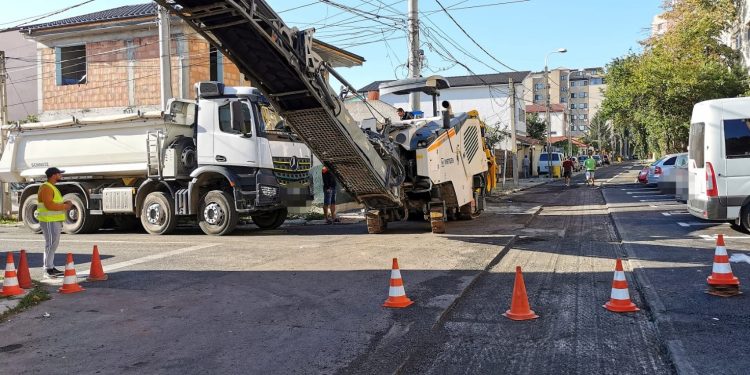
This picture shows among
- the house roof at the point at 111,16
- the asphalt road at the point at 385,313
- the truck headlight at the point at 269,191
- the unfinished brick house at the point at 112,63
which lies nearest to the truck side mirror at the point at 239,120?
A: the truck headlight at the point at 269,191

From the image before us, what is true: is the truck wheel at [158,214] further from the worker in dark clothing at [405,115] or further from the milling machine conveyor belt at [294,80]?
the worker in dark clothing at [405,115]

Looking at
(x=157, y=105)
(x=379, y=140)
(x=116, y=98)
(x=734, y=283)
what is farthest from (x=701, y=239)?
(x=116, y=98)

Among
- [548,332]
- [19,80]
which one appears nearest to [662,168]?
A: [548,332]

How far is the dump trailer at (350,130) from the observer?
8.19 m

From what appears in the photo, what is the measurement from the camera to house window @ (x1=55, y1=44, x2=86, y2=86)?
2416 centimetres

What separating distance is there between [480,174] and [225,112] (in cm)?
635

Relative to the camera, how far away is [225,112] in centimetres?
1234

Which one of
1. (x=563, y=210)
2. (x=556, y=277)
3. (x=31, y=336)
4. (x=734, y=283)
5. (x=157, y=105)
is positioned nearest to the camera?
(x=31, y=336)

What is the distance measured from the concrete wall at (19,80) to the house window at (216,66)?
13.4 m

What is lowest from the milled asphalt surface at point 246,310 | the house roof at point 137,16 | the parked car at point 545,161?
the milled asphalt surface at point 246,310

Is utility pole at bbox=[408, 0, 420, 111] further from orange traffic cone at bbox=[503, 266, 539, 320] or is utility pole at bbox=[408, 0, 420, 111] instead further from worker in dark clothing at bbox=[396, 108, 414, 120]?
orange traffic cone at bbox=[503, 266, 539, 320]

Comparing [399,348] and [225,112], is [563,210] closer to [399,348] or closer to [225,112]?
[225,112]

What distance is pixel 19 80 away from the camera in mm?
30641

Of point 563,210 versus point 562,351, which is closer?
point 562,351
